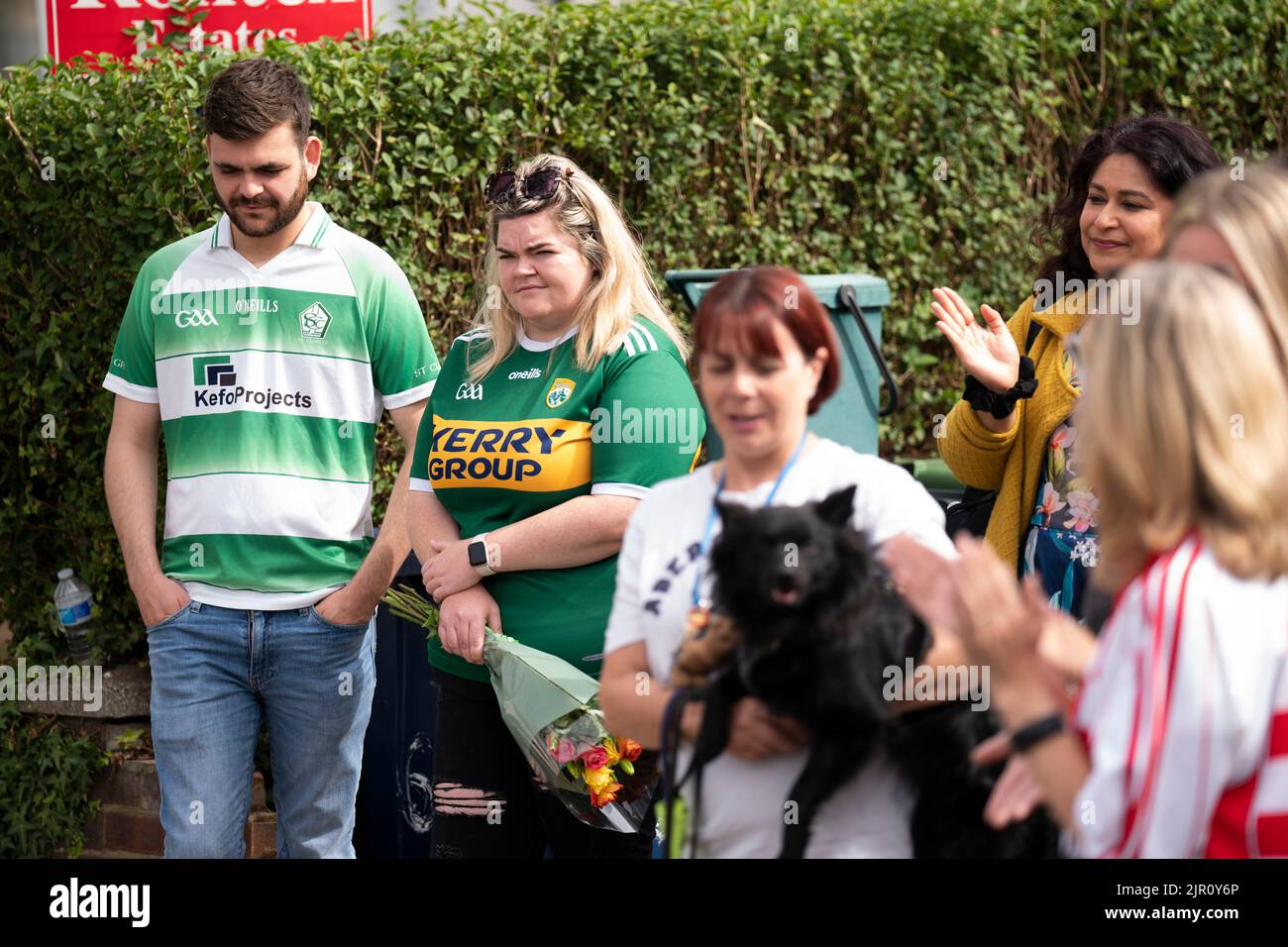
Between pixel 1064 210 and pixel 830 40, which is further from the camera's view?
pixel 830 40

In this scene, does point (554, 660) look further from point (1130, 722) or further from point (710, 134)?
point (710, 134)

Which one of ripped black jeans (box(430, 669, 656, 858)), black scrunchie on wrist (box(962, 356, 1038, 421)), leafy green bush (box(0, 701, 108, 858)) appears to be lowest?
leafy green bush (box(0, 701, 108, 858))

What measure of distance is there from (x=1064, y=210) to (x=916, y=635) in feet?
5.80

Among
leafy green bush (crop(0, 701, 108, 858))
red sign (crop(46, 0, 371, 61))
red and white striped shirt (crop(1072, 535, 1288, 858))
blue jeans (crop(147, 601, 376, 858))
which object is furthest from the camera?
red sign (crop(46, 0, 371, 61))

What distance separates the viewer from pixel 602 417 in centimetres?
292

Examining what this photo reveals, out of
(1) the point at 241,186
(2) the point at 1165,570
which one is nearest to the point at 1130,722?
(2) the point at 1165,570

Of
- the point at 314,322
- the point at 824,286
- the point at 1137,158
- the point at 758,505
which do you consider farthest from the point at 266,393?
the point at 1137,158

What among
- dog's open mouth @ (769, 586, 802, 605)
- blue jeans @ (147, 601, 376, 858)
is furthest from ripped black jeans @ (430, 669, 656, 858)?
dog's open mouth @ (769, 586, 802, 605)

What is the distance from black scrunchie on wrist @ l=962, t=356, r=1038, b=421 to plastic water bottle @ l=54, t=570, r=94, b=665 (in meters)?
3.15

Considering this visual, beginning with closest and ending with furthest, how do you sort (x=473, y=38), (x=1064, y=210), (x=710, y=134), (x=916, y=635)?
(x=916, y=635) → (x=1064, y=210) → (x=473, y=38) → (x=710, y=134)

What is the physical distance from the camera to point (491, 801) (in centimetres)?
304

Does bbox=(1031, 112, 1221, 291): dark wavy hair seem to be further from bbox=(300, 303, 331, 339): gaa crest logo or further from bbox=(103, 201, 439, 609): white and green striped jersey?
bbox=(300, 303, 331, 339): gaa crest logo

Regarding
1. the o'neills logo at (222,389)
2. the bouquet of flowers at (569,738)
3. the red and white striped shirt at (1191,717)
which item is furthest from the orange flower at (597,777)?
the red and white striped shirt at (1191,717)

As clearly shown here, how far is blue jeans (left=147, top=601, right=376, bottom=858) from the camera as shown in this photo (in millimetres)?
3289
